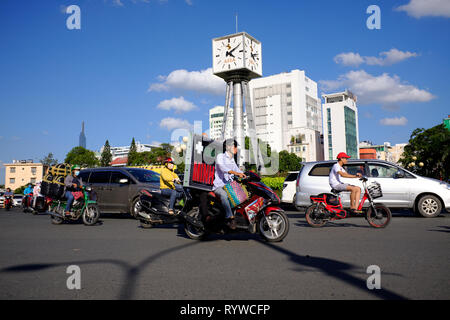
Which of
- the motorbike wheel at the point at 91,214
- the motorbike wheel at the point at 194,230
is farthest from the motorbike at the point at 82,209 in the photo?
the motorbike wheel at the point at 194,230

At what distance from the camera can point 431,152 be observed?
68.3 ft

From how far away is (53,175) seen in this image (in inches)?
469

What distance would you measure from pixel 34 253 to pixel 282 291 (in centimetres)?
453

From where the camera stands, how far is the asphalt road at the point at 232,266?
12.5 feet

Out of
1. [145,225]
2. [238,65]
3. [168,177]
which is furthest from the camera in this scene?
[238,65]

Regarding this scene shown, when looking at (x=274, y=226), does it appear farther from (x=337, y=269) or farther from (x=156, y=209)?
(x=156, y=209)

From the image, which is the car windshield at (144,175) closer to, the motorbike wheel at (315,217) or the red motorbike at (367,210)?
the motorbike wheel at (315,217)

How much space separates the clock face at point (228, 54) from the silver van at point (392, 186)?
61291 mm

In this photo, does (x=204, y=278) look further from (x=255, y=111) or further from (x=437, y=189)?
(x=255, y=111)

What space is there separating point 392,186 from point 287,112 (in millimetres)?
125679
